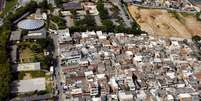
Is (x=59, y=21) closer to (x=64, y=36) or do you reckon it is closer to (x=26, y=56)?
(x=64, y=36)

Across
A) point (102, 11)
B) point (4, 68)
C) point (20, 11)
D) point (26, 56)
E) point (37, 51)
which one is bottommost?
point (26, 56)

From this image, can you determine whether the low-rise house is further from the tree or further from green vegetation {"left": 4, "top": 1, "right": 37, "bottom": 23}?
green vegetation {"left": 4, "top": 1, "right": 37, "bottom": 23}

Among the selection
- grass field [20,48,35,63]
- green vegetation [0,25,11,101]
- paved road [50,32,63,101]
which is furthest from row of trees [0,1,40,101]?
paved road [50,32,63,101]

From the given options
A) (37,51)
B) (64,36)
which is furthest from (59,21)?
(37,51)

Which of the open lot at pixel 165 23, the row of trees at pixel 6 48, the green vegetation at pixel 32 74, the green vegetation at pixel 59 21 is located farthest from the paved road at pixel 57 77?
the open lot at pixel 165 23

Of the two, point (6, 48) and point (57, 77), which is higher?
point (6, 48)

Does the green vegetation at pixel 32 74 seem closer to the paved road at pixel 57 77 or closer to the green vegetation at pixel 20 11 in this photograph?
the paved road at pixel 57 77
